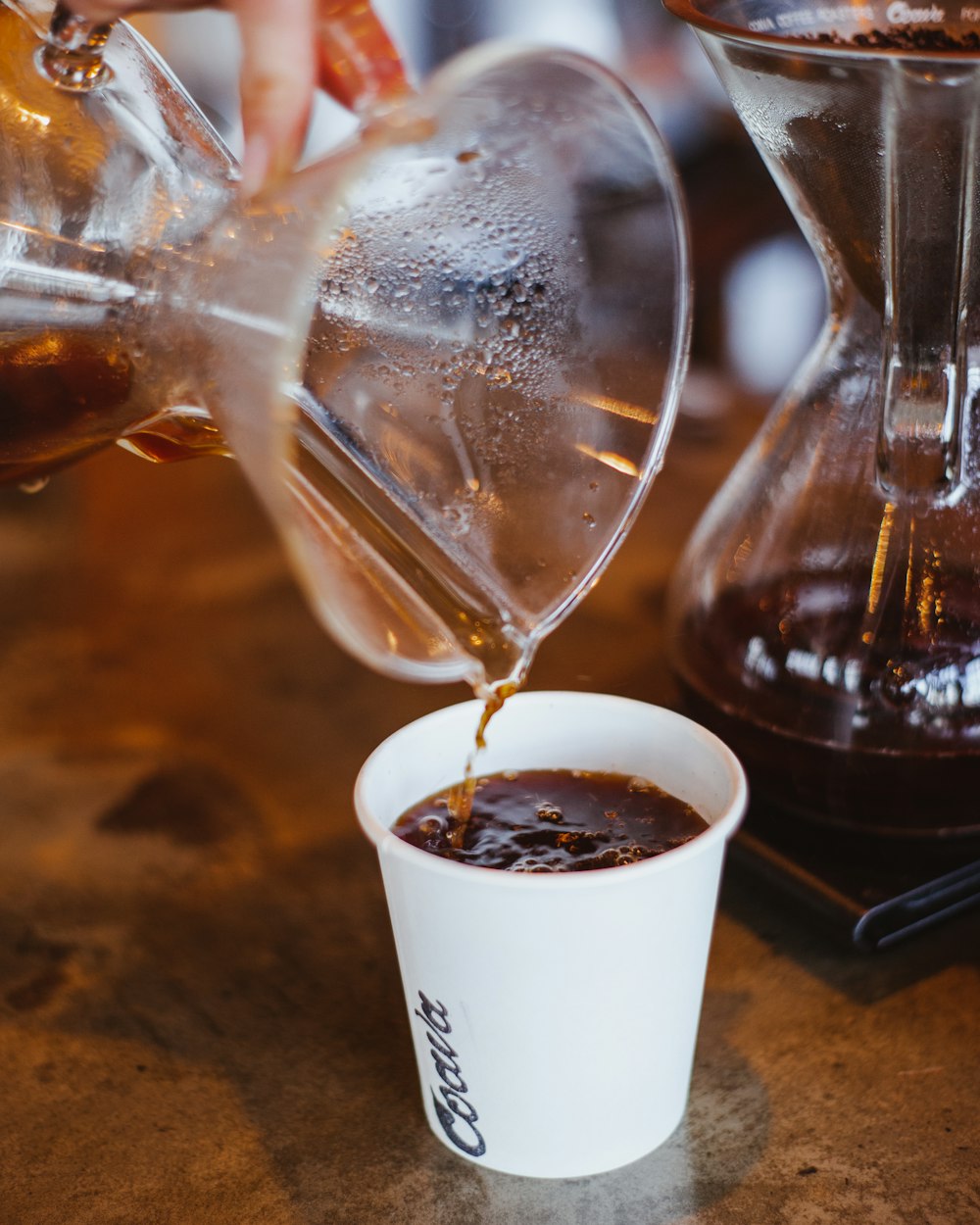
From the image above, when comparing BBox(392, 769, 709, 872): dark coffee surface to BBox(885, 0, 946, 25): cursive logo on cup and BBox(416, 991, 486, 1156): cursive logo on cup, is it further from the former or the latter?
BBox(885, 0, 946, 25): cursive logo on cup

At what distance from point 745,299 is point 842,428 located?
1.89 meters

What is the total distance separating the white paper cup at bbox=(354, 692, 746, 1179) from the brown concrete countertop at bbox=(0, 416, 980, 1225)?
16 millimetres

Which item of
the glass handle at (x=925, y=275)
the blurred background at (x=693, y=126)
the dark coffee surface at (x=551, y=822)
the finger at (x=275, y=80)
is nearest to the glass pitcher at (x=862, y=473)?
the glass handle at (x=925, y=275)

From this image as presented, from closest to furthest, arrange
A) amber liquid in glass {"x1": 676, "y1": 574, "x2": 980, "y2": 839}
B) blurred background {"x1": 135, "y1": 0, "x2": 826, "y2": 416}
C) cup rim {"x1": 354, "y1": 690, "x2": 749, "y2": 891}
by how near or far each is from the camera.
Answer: cup rim {"x1": 354, "y1": 690, "x2": 749, "y2": 891} → amber liquid in glass {"x1": 676, "y1": 574, "x2": 980, "y2": 839} → blurred background {"x1": 135, "y1": 0, "x2": 826, "y2": 416}

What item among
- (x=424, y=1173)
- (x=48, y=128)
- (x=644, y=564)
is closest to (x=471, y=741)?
(x=424, y=1173)

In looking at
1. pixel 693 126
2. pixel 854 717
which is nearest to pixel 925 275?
pixel 854 717

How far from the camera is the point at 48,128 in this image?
2.09 feet

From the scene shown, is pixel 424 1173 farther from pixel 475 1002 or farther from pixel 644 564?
pixel 644 564

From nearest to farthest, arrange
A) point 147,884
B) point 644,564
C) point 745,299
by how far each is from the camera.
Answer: point 147,884
point 644,564
point 745,299

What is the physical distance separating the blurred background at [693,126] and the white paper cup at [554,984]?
1256 mm

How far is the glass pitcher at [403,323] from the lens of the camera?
0.62 m

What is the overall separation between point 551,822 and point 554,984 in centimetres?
11

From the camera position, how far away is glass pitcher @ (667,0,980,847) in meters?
0.66

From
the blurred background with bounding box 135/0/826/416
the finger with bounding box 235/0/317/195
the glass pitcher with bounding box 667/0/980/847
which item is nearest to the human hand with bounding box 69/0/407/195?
the finger with bounding box 235/0/317/195
